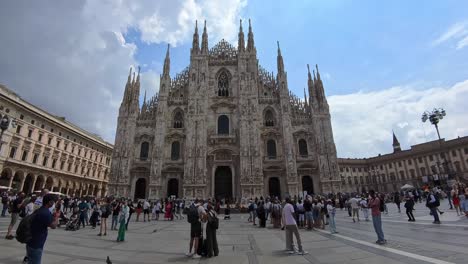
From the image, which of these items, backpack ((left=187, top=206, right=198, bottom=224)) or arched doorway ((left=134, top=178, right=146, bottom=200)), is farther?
arched doorway ((left=134, top=178, right=146, bottom=200))

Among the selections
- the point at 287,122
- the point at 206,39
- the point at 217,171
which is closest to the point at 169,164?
the point at 217,171

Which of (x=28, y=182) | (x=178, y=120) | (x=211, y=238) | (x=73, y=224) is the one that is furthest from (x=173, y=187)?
(x=211, y=238)

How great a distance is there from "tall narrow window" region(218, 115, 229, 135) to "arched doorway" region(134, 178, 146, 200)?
1166 centimetres

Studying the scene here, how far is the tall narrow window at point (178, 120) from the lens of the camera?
33.1m

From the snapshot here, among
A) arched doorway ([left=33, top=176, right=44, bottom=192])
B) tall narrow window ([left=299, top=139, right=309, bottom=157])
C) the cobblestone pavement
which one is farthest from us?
arched doorway ([left=33, top=176, right=44, bottom=192])

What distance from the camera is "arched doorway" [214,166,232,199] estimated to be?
100 feet

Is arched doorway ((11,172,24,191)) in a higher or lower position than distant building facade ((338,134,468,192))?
lower

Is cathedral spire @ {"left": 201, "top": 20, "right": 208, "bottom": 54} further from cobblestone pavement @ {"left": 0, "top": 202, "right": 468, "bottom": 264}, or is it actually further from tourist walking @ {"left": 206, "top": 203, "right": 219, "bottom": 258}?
tourist walking @ {"left": 206, "top": 203, "right": 219, "bottom": 258}

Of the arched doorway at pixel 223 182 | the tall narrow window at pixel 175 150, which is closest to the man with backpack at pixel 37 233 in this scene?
the arched doorway at pixel 223 182

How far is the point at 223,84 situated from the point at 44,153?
27.9 metres

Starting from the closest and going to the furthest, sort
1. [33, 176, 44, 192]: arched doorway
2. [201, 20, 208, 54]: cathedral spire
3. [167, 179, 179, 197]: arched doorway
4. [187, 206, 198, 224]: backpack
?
[187, 206, 198, 224]: backpack → [167, 179, 179, 197]: arched doorway → [33, 176, 44, 192]: arched doorway → [201, 20, 208, 54]: cathedral spire

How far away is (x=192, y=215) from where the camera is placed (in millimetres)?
6500

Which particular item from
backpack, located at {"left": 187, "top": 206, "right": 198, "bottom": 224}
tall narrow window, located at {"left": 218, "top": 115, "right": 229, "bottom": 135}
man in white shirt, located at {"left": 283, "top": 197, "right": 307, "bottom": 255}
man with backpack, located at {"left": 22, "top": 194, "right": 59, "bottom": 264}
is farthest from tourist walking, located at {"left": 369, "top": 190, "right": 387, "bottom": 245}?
tall narrow window, located at {"left": 218, "top": 115, "right": 229, "bottom": 135}

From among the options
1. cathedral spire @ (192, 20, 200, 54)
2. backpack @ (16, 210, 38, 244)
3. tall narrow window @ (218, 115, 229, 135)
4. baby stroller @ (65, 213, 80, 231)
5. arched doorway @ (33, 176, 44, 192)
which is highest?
cathedral spire @ (192, 20, 200, 54)
